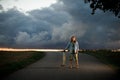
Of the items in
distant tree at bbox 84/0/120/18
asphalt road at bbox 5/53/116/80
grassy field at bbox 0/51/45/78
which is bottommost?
asphalt road at bbox 5/53/116/80

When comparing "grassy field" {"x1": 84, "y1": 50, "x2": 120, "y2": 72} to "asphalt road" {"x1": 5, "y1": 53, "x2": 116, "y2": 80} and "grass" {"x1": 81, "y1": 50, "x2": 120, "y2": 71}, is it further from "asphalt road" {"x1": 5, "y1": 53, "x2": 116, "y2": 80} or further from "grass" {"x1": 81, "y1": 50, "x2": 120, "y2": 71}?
"asphalt road" {"x1": 5, "y1": 53, "x2": 116, "y2": 80}

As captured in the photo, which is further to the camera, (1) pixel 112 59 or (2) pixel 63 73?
(1) pixel 112 59

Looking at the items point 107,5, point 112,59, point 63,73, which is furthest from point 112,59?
point 63,73

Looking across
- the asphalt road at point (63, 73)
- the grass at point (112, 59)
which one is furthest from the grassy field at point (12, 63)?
the grass at point (112, 59)

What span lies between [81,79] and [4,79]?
11.5 feet

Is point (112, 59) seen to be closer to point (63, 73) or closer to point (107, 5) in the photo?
point (107, 5)

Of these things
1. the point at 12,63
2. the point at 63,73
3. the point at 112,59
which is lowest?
the point at 63,73

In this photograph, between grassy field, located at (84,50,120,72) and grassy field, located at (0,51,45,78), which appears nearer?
grassy field, located at (0,51,45,78)

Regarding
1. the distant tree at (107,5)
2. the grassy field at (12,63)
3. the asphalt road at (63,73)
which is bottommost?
the asphalt road at (63,73)

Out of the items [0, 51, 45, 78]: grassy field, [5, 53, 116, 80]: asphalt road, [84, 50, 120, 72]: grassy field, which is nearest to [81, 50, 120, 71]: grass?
[84, 50, 120, 72]: grassy field

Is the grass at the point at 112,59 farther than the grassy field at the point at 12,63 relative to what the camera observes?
Yes

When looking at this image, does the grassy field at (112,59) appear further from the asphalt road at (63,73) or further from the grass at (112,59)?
the asphalt road at (63,73)

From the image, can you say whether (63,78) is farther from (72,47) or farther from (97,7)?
(97,7)

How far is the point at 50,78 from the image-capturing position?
14.1m
